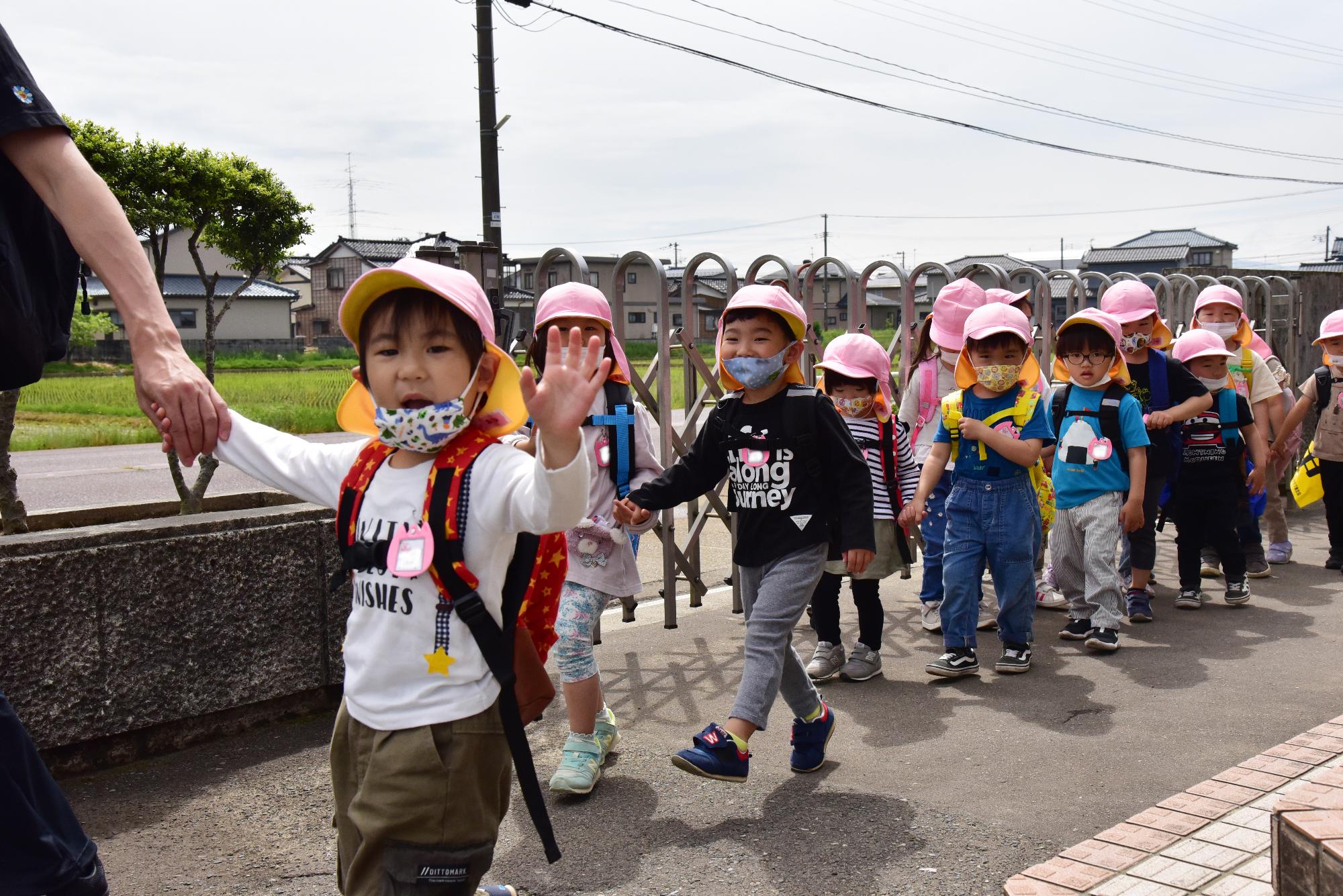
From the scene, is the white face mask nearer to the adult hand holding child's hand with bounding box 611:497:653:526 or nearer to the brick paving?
the brick paving

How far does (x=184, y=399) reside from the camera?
2.13 m

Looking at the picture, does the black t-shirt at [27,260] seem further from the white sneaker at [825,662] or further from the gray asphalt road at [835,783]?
the white sneaker at [825,662]

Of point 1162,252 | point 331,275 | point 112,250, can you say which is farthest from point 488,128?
point 1162,252

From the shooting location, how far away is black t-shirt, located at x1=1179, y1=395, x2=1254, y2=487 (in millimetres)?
7016

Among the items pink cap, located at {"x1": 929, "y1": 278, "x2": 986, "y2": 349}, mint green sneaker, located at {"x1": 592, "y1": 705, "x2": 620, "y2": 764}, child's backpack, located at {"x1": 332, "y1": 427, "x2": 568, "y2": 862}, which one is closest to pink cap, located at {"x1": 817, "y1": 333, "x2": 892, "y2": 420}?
pink cap, located at {"x1": 929, "y1": 278, "x2": 986, "y2": 349}

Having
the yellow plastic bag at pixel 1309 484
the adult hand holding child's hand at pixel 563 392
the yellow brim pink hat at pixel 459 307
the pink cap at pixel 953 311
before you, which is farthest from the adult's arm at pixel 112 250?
the yellow plastic bag at pixel 1309 484

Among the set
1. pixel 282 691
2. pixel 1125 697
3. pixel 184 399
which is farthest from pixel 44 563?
pixel 1125 697

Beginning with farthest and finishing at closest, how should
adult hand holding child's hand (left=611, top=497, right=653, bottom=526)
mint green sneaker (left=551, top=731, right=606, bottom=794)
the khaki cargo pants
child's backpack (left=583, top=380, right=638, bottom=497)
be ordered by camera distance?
child's backpack (left=583, top=380, right=638, bottom=497) → adult hand holding child's hand (left=611, top=497, right=653, bottom=526) → mint green sneaker (left=551, top=731, right=606, bottom=794) → the khaki cargo pants

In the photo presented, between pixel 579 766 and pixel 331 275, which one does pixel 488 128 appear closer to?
pixel 579 766

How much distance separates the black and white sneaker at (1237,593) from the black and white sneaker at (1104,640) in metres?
1.47

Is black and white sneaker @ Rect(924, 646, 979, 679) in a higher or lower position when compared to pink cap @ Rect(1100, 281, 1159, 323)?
lower

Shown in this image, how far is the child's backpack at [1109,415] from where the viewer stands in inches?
237

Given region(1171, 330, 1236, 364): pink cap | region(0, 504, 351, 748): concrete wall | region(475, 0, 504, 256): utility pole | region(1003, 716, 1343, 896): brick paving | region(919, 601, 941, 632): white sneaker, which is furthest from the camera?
region(475, 0, 504, 256): utility pole

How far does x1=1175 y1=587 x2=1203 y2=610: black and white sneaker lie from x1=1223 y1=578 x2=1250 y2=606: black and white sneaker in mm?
154
